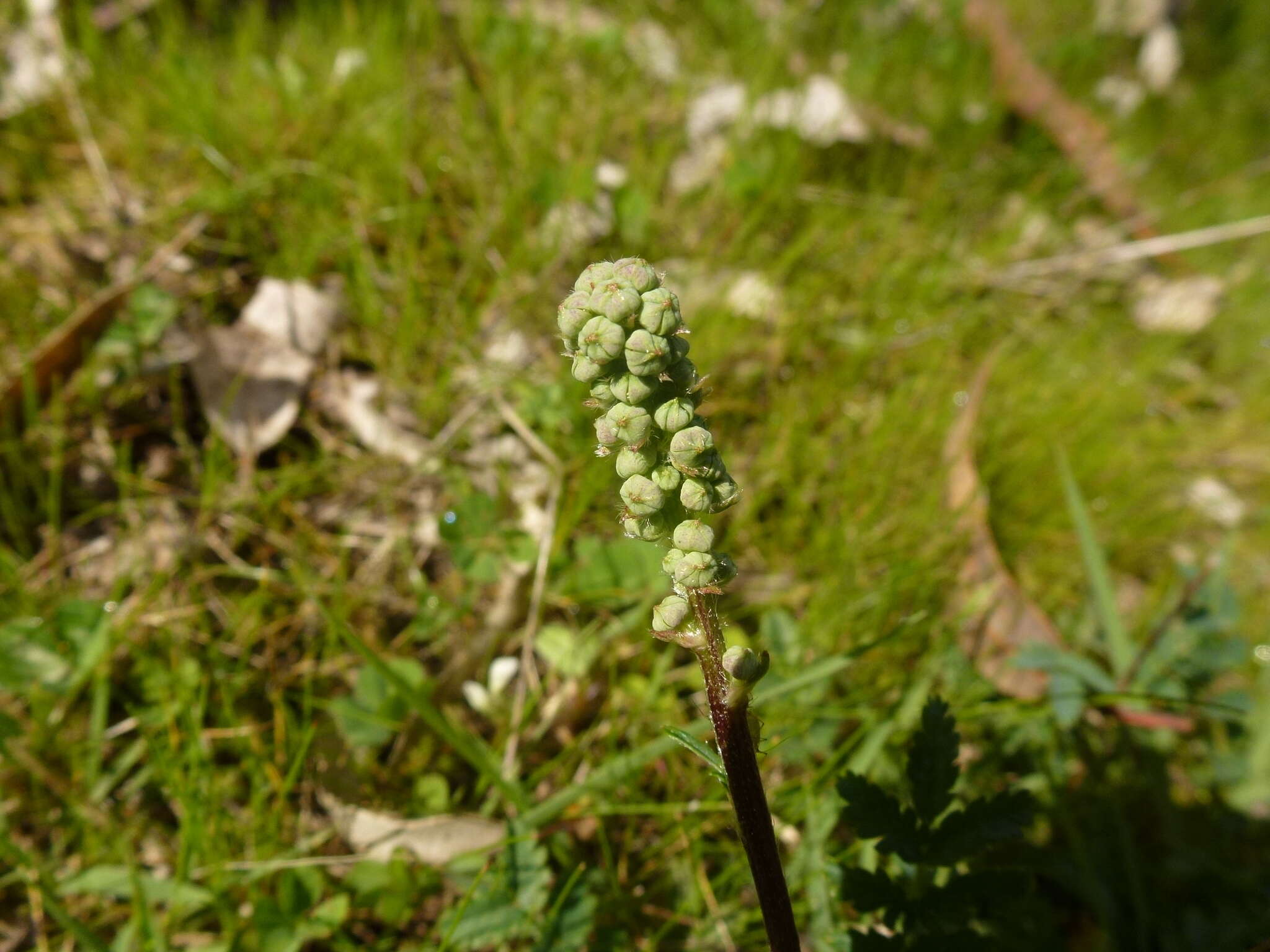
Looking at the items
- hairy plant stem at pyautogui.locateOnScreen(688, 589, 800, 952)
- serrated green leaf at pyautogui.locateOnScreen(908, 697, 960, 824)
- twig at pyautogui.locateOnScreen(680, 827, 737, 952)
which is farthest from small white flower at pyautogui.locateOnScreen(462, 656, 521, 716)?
hairy plant stem at pyautogui.locateOnScreen(688, 589, 800, 952)

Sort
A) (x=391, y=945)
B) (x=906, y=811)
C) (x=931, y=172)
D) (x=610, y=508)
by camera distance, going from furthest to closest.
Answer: (x=931, y=172), (x=610, y=508), (x=391, y=945), (x=906, y=811)

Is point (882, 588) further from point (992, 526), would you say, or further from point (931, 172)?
point (931, 172)

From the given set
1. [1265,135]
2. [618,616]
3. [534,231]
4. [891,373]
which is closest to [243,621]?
[618,616]

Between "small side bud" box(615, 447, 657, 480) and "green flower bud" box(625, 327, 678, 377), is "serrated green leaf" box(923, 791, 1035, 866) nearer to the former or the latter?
"small side bud" box(615, 447, 657, 480)

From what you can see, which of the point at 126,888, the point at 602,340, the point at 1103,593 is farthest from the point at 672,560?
the point at 1103,593

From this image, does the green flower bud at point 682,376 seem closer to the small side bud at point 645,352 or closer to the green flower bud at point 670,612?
the small side bud at point 645,352
